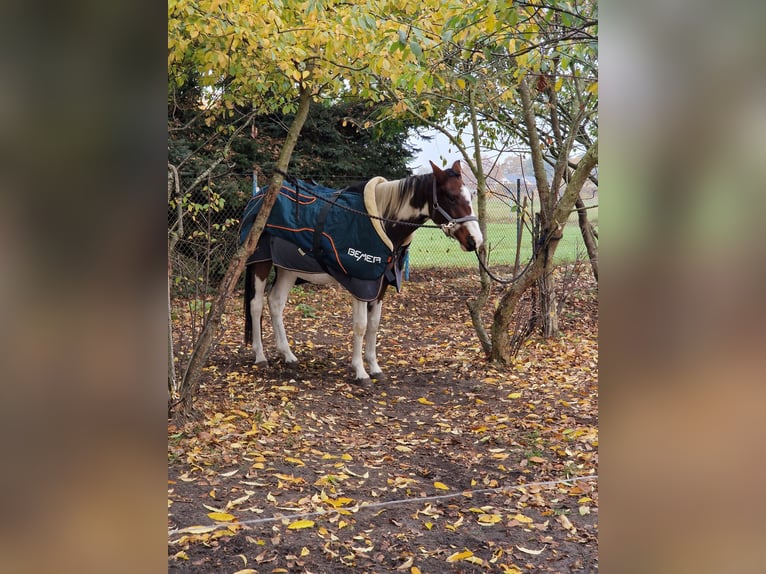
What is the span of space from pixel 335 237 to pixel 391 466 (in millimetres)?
2313

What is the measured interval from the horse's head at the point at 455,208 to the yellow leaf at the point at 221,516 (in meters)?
3.07

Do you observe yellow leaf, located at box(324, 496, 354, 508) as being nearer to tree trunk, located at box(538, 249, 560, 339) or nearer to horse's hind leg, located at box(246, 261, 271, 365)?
horse's hind leg, located at box(246, 261, 271, 365)

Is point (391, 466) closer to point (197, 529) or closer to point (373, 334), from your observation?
point (197, 529)

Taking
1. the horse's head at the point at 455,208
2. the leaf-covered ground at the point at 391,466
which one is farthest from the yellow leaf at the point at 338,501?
the horse's head at the point at 455,208

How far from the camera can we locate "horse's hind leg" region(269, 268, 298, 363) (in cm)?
651

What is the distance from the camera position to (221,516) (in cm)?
321

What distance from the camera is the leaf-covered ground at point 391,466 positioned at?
294 cm

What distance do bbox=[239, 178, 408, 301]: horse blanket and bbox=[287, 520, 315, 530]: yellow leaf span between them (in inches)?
105

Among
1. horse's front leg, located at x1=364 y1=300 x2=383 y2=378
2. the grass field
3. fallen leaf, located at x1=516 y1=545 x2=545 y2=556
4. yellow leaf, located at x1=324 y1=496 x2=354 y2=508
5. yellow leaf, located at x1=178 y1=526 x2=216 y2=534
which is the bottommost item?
yellow leaf, located at x1=324 y1=496 x2=354 y2=508

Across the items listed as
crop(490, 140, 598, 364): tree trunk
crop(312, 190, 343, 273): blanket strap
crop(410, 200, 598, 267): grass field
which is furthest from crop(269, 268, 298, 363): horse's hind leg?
crop(410, 200, 598, 267): grass field

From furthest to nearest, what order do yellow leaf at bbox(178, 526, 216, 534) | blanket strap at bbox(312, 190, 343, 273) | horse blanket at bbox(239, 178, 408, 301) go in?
blanket strap at bbox(312, 190, 343, 273) < horse blanket at bbox(239, 178, 408, 301) < yellow leaf at bbox(178, 526, 216, 534)

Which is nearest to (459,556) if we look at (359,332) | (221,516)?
(221,516)
